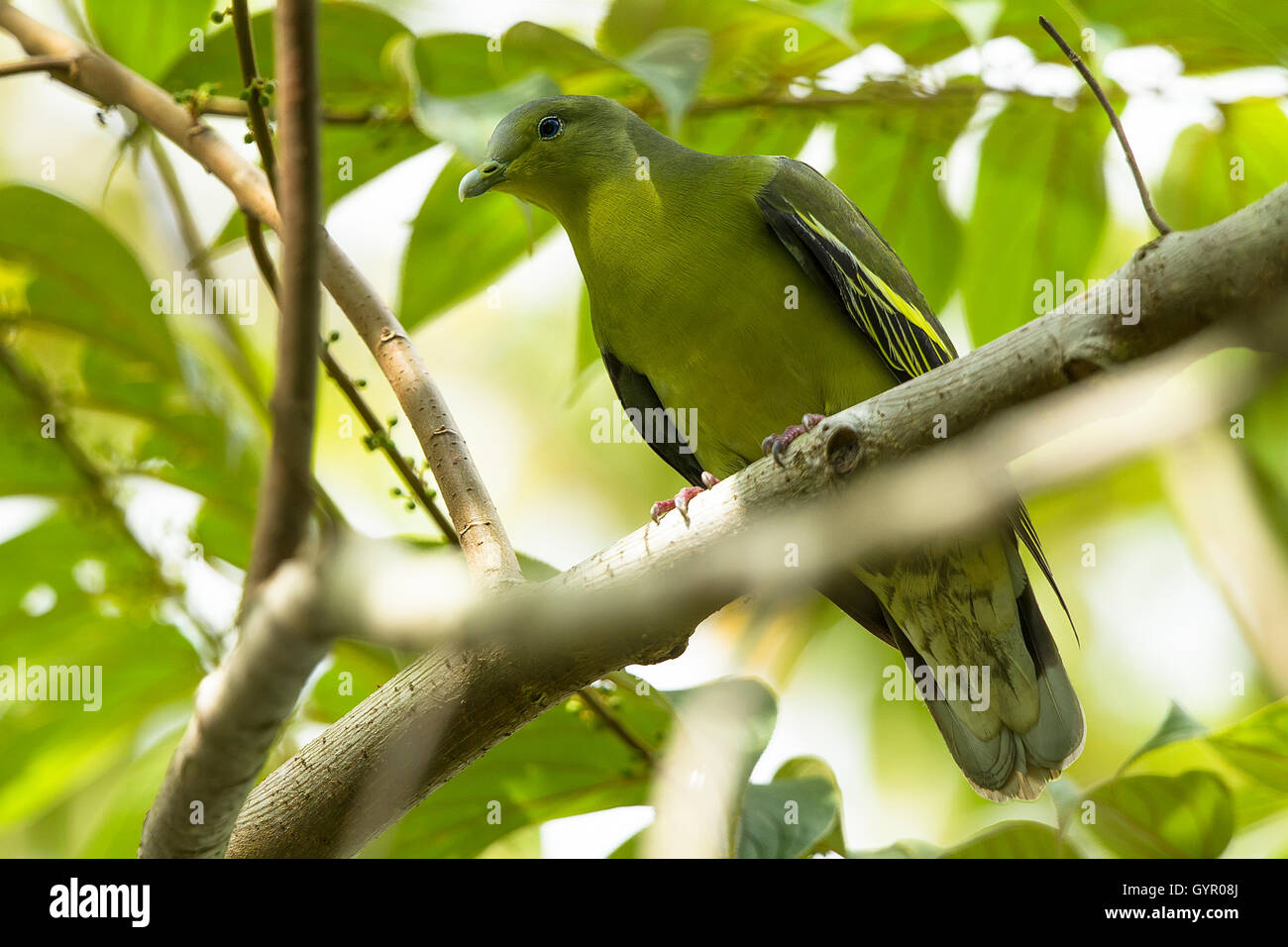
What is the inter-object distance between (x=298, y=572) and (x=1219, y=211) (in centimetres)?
333

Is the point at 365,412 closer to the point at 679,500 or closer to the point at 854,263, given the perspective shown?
the point at 679,500

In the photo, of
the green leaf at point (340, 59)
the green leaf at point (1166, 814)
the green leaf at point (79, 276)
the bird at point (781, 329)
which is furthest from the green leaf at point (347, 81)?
the green leaf at point (1166, 814)

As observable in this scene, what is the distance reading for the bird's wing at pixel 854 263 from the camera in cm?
348

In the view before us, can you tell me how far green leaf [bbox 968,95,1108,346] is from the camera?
354cm

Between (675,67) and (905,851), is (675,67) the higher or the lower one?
the higher one

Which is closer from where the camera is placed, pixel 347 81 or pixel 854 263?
pixel 347 81

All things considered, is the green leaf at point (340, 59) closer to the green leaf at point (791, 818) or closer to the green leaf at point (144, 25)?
the green leaf at point (144, 25)

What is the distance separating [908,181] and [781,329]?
2.17 feet

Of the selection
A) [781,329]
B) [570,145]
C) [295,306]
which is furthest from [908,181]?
[295,306]

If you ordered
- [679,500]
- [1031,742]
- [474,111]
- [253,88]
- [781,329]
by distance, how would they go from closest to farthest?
1. [253,88]
2. [474,111]
3. [679,500]
4. [781,329]
5. [1031,742]

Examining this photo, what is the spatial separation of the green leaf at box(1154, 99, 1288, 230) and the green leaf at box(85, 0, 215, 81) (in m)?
2.95

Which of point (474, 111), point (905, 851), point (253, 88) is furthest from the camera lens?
point (905, 851)

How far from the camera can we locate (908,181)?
12.1 feet
